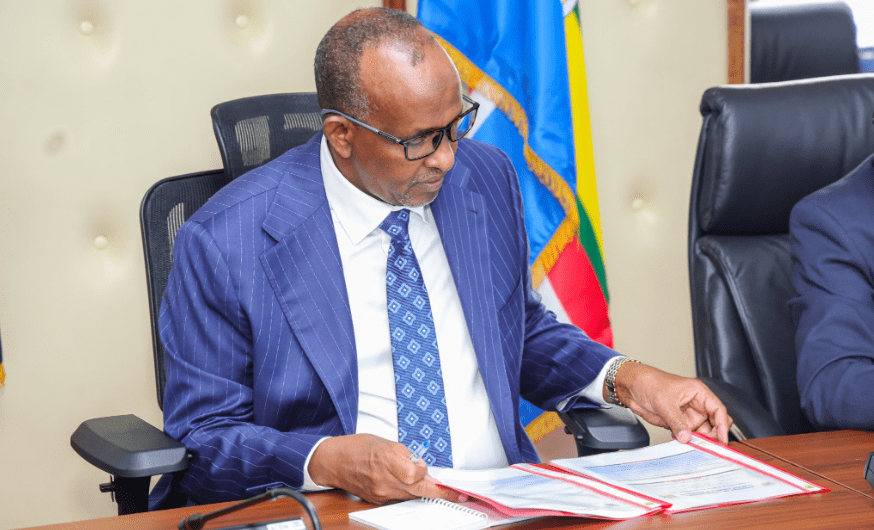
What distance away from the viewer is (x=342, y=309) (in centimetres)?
130

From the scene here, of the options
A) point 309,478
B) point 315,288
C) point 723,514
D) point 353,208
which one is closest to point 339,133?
point 353,208

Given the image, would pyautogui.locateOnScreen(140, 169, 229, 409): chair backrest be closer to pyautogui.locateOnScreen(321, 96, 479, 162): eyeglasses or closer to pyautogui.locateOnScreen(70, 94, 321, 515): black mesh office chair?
pyautogui.locateOnScreen(70, 94, 321, 515): black mesh office chair

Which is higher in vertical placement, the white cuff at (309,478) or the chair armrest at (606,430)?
the white cuff at (309,478)

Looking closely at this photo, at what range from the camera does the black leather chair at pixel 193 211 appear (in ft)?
4.07

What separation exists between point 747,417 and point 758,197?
0.53 metres

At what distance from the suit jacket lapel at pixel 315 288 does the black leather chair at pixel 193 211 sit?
236 millimetres

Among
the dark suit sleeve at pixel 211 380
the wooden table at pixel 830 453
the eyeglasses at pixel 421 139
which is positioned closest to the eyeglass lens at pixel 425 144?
the eyeglasses at pixel 421 139

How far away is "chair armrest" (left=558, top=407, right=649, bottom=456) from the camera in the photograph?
1.28 m

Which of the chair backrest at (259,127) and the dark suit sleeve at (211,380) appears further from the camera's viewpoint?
the chair backrest at (259,127)

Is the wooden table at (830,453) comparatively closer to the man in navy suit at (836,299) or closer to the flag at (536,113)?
the man in navy suit at (836,299)

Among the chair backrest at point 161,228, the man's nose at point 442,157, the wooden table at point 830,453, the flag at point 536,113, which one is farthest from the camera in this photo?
the flag at point 536,113

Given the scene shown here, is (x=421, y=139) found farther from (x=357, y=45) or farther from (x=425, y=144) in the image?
(x=357, y=45)

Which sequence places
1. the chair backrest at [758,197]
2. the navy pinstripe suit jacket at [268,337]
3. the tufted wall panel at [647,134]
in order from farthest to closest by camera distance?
the tufted wall panel at [647,134], the chair backrest at [758,197], the navy pinstripe suit jacket at [268,337]

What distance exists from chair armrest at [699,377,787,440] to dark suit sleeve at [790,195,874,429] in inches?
3.1
